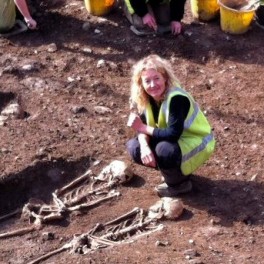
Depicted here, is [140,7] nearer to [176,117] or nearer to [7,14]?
[7,14]

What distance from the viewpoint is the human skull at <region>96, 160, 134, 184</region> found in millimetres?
5164

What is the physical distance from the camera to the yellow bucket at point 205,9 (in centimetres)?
678

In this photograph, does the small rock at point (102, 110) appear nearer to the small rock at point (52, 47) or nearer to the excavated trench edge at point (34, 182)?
the excavated trench edge at point (34, 182)

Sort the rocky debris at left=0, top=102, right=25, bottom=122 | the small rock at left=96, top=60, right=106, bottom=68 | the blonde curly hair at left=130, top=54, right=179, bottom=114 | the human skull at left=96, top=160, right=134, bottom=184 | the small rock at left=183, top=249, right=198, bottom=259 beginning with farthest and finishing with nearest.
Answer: the small rock at left=96, top=60, right=106, bottom=68 < the rocky debris at left=0, top=102, right=25, bottom=122 < the human skull at left=96, top=160, right=134, bottom=184 < the blonde curly hair at left=130, top=54, right=179, bottom=114 < the small rock at left=183, top=249, right=198, bottom=259

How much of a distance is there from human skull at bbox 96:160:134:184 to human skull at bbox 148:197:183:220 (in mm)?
355

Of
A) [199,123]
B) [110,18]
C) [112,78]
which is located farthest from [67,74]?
[199,123]

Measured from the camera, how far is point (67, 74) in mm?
6363

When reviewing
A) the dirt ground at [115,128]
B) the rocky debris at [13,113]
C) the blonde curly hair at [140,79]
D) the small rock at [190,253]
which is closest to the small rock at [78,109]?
the dirt ground at [115,128]

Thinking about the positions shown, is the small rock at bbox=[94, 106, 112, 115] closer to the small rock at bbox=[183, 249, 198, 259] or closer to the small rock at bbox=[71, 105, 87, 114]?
the small rock at bbox=[71, 105, 87, 114]

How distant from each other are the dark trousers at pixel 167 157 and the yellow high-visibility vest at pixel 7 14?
7.99 feet

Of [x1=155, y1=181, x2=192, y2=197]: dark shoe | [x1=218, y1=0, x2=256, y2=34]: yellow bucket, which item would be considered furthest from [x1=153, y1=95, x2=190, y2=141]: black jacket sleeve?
[x1=218, y1=0, x2=256, y2=34]: yellow bucket

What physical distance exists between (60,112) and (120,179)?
97cm

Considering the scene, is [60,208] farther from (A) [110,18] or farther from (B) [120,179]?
(A) [110,18]

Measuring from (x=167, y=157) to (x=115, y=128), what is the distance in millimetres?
1052
